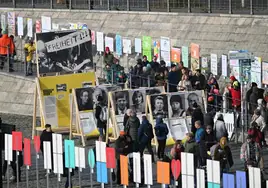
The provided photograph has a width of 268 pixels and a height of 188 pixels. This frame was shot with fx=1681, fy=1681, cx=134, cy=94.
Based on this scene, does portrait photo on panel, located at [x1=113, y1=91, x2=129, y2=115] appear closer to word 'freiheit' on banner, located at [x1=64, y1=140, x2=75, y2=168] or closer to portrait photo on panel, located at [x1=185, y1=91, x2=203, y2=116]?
portrait photo on panel, located at [x1=185, y1=91, x2=203, y2=116]

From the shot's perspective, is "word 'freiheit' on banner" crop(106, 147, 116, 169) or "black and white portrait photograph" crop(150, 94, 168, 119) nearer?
"word 'freiheit' on banner" crop(106, 147, 116, 169)

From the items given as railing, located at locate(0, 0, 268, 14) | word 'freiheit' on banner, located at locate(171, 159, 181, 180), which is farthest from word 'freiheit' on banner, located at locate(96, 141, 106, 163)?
railing, located at locate(0, 0, 268, 14)

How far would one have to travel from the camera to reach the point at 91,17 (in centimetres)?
6047

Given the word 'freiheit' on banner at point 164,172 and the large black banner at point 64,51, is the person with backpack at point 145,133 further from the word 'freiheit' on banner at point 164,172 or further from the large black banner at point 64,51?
the word 'freiheit' on banner at point 164,172

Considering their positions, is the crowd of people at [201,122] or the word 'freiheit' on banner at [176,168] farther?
the crowd of people at [201,122]

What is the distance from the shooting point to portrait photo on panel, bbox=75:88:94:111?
4638 cm

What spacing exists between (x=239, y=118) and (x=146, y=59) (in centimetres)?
590

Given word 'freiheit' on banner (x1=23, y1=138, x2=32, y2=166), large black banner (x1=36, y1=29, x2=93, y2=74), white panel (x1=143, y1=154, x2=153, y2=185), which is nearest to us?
white panel (x1=143, y1=154, x2=153, y2=185)

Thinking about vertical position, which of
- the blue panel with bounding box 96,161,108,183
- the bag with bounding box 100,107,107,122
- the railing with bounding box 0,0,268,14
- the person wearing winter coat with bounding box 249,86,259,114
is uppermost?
the railing with bounding box 0,0,268,14

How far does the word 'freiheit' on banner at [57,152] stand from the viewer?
37.6 meters

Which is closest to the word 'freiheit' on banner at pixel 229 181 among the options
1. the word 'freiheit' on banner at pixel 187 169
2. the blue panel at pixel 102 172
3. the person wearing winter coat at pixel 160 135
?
the word 'freiheit' on banner at pixel 187 169

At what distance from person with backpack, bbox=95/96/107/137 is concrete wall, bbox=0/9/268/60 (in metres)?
7.12

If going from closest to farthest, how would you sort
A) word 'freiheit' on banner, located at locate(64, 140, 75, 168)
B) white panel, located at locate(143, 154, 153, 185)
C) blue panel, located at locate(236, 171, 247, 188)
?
blue panel, located at locate(236, 171, 247, 188) < white panel, located at locate(143, 154, 153, 185) < word 'freiheit' on banner, located at locate(64, 140, 75, 168)

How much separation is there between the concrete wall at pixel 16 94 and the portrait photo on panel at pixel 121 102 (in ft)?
28.9
